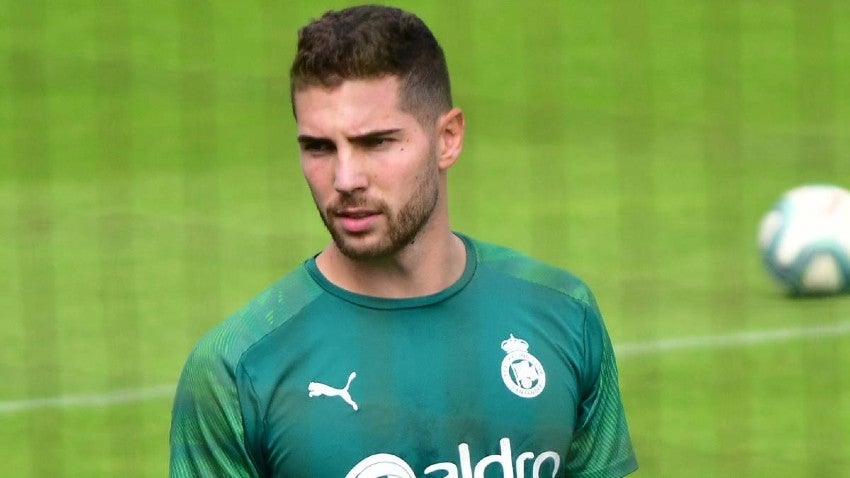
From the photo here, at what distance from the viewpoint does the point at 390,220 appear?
400 cm

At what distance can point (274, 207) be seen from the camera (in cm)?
1227

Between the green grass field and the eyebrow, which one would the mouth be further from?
the green grass field

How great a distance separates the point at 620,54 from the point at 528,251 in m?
5.77

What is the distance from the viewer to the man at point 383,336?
Answer: 3.98 m

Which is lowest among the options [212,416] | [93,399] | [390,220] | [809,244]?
[93,399]

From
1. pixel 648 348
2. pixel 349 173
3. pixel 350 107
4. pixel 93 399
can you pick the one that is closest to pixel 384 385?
pixel 349 173

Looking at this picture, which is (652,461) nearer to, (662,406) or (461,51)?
(662,406)

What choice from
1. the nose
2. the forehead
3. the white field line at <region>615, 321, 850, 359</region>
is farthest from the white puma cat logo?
the white field line at <region>615, 321, 850, 359</region>

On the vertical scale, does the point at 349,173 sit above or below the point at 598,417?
above

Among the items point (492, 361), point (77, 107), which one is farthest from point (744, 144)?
point (492, 361)

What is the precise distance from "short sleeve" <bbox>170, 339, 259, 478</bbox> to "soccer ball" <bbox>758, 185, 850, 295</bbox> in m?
6.28

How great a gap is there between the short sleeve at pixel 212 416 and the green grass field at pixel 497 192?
3.81 m

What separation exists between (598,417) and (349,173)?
0.88 m

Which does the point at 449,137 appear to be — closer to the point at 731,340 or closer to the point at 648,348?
the point at 648,348
